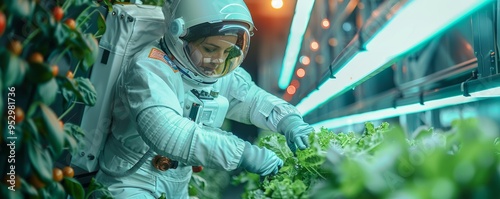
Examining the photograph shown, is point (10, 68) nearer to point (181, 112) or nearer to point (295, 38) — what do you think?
point (181, 112)

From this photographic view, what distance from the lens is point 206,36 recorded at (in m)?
2.07

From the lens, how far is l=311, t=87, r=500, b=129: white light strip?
7.27 ft

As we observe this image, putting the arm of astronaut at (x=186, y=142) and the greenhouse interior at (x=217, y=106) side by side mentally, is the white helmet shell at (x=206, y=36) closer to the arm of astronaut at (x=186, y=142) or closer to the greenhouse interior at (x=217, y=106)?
the greenhouse interior at (x=217, y=106)

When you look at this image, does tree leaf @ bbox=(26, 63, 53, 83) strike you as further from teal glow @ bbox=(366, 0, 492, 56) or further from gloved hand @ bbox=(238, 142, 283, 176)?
teal glow @ bbox=(366, 0, 492, 56)

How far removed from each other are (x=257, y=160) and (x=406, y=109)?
1.26 meters

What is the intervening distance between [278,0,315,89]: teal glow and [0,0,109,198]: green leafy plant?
1.21 meters

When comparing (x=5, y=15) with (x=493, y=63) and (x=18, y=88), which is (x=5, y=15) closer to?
(x=18, y=88)

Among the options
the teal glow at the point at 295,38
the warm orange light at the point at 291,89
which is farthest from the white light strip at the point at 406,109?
the teal glow at the point at 295,38

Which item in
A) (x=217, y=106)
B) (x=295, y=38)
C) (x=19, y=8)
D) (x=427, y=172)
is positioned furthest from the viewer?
(x=295, y=38)

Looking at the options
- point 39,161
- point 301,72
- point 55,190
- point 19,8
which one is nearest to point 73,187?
point 55,190

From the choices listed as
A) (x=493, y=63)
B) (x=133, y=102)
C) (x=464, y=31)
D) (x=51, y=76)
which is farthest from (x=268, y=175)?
(x=464, y=31)

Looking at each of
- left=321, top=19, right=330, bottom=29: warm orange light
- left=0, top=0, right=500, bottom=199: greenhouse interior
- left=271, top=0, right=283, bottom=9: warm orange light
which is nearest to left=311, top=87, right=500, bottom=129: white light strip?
left=0, top=0, right=500, bottom=199: greenhouse interior

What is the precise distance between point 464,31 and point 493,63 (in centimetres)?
104

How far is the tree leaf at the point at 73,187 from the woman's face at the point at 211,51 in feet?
2.37
